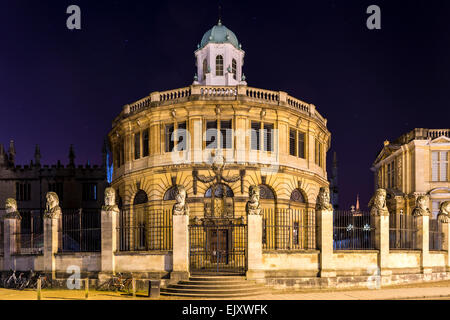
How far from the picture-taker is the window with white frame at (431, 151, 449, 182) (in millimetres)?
42250

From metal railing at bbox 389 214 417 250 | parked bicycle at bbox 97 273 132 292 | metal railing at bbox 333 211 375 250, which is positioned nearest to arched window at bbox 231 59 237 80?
metal railing at bbox 333 211 375 250

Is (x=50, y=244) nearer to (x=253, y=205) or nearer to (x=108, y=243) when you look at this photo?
(x=108, y=243)

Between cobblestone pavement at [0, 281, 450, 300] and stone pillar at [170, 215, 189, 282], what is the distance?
2.03 meters

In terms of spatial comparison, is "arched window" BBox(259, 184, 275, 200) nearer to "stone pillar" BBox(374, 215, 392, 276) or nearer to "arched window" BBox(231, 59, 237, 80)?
"stone pillar" BBox(374, 215, 392, 276)

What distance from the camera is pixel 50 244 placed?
83.6 feet

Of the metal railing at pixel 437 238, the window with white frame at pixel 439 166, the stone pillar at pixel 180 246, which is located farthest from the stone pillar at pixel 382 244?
the window with white frame at pixel 439 166

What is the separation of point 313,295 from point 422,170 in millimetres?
26047

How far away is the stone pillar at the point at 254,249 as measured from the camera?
2250cm

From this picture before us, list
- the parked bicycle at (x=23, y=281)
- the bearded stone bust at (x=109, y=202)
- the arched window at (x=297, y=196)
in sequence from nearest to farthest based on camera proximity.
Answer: the bearded stone bust at (x=109, y=202)
the parked bicycle at (x=23, y=281)
the arched window at (x=297, y=196)

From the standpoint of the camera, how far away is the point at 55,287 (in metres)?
24.8

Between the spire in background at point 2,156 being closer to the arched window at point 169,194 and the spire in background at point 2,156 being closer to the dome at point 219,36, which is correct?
the dome at point 219,36

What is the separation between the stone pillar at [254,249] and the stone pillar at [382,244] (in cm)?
664

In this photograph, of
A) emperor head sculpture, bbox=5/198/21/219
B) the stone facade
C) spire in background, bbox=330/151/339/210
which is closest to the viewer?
emperor head sculpture, bbox=5/198/21/219

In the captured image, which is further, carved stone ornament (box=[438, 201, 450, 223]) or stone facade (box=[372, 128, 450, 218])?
stone facade (box=[372, 128, 450, 218])
